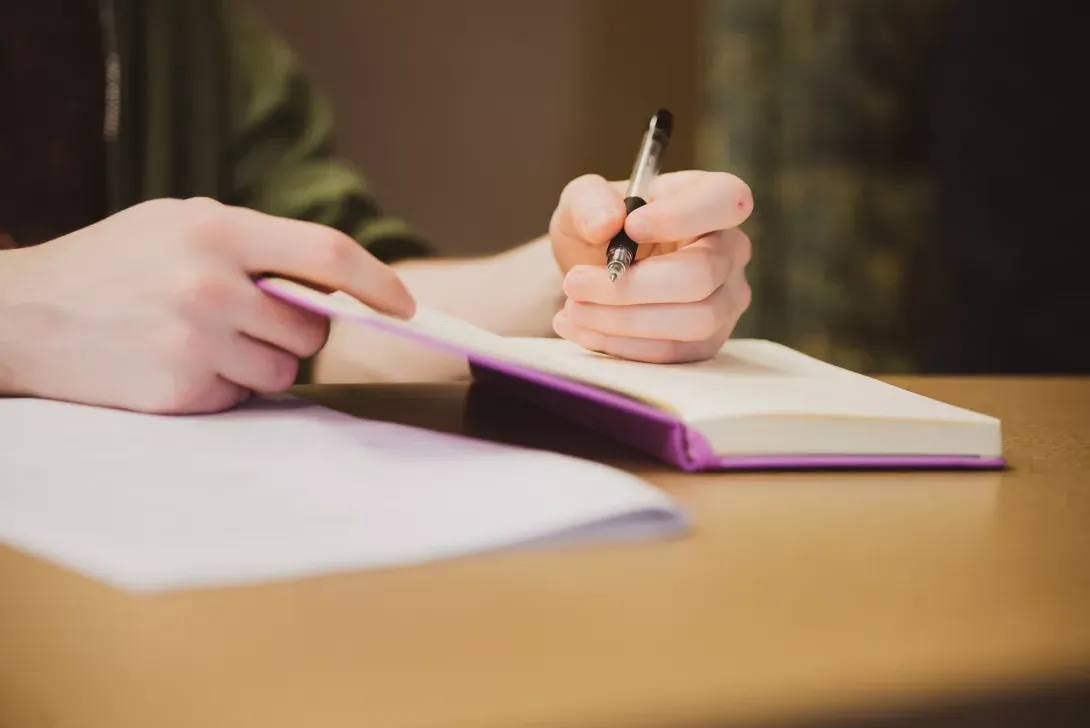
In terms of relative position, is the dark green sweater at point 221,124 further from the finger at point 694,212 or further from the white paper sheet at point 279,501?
the white paper sheet at point 279,501

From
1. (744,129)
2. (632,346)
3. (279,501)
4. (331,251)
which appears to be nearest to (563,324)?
(632,346)

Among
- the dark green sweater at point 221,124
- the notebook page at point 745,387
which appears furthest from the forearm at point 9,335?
the dark green sweater at point 221,124

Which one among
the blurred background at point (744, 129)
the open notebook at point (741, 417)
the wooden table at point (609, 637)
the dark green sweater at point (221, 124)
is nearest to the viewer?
the wooden table at point (609, 637)

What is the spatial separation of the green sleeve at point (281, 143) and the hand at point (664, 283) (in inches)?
21.0

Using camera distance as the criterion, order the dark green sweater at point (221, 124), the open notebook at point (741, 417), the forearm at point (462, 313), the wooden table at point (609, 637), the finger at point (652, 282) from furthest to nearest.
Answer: the dark green sweater at point (221, 124), the forearm at point (462, 313), the finger at point (652, 282), the open notebook at point (741, 417), the wooden table at point (609, 637)

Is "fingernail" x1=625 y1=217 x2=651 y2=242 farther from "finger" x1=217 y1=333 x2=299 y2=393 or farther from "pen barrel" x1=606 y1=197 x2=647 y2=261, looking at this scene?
"finger" x1=217 y1=333 x2=299 y2=393

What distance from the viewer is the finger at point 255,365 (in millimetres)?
481

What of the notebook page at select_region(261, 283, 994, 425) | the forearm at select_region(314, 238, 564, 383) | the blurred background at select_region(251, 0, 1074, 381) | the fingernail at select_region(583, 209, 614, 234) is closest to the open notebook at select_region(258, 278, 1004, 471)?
the notebook page at select_region(261, 283, 994, 425)

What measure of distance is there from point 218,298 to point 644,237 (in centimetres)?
22

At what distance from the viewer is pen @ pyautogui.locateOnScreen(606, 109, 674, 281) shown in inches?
21.1

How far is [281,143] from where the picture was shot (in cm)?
113

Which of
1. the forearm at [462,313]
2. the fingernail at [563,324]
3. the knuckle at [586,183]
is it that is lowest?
the forearm at [462,313]

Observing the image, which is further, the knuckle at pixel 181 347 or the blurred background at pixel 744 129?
the blurred background at pixel 744 129

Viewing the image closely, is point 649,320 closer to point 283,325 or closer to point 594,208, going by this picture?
point 594,208
